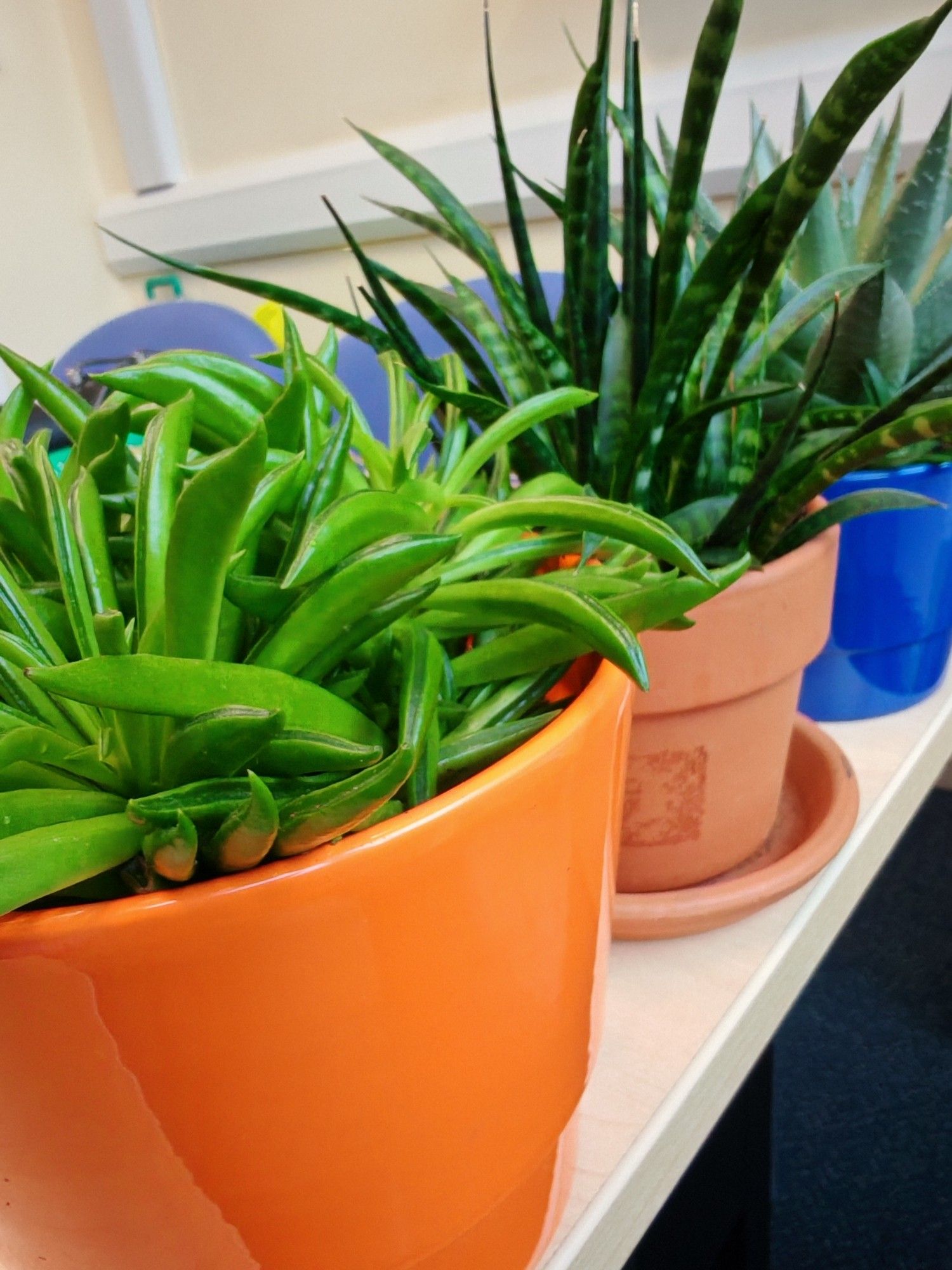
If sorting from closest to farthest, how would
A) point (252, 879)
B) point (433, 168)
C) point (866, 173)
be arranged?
point (252, 879) < point (866, 173) < point (433, 168)

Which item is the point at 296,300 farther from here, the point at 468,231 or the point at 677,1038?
the point at 677,1038

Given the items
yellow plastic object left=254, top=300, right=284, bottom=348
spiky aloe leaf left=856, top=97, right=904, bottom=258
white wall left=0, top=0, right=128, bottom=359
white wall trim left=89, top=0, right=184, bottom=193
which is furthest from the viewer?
white wall left=0, top=0, right=128, bottom=359

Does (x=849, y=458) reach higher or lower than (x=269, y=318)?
higher

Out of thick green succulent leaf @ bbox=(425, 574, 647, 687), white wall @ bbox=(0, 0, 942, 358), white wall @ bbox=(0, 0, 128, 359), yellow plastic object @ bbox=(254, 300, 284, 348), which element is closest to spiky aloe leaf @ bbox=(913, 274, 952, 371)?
thick green succulent leaf @ bbox=(425, 574, 647, 687)

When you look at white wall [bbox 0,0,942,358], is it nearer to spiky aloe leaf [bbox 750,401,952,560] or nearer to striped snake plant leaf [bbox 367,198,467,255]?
striped snake plant leaf [bbox 367,198,467,255]

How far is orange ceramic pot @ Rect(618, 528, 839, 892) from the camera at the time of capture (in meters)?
0.30

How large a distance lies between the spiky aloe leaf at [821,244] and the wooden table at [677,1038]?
0.82ft

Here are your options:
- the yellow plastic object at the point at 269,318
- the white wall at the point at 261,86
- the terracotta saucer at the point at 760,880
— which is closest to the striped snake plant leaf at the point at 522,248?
the terracotta saucer at the point at 760,880

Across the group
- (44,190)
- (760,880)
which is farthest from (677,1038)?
(44,190)

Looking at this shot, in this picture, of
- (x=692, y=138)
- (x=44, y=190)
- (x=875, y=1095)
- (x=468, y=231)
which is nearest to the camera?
(x=692, y=138)

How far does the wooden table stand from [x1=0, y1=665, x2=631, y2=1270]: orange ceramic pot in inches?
1.9

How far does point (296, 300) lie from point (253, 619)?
0.65 ft

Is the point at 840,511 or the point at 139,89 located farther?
the point at 139,89

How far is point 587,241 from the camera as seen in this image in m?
0.32
